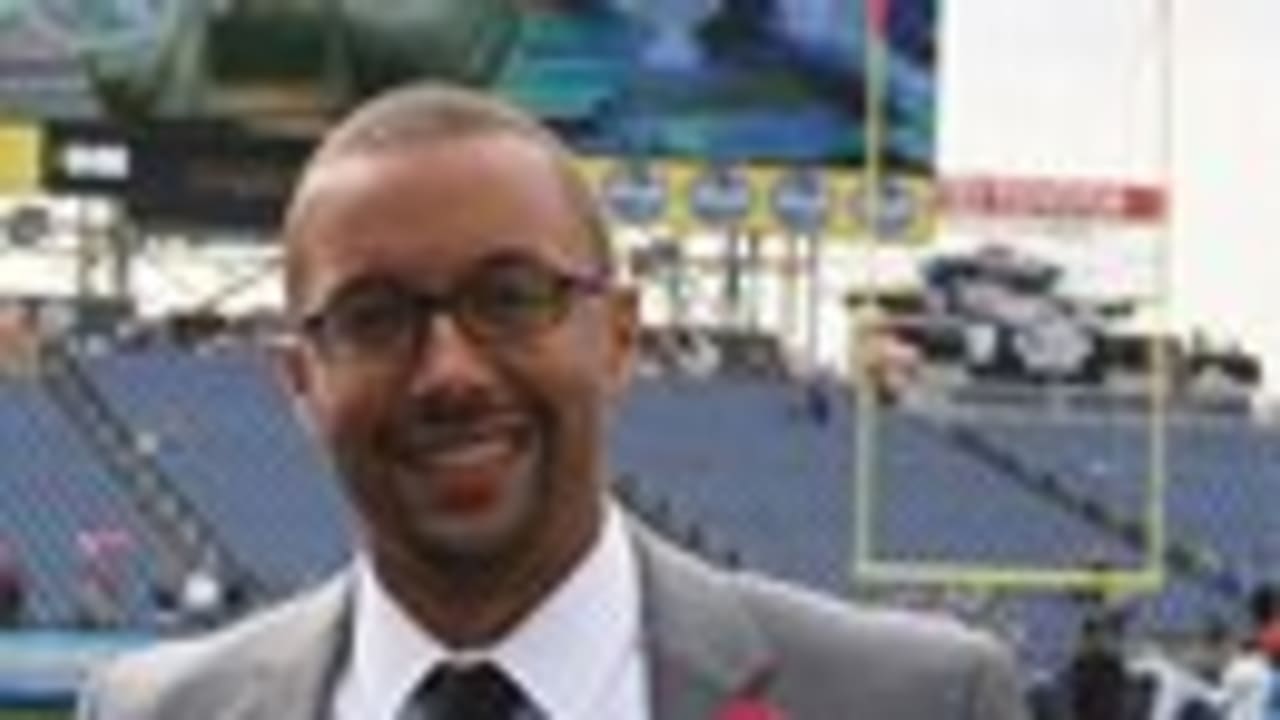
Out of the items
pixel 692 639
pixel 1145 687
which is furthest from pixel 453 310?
pixel 1145 687

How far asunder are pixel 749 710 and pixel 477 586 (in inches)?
6.4

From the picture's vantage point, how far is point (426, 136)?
1880mm

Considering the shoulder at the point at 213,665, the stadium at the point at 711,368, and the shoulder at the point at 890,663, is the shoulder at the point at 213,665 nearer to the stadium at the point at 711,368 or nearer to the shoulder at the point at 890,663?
the shoulder at the point at 890,663

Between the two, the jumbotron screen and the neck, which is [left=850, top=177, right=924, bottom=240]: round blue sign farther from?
the neck

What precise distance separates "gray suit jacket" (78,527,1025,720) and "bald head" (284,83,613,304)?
0.20 metres

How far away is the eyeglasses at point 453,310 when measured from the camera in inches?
72.1

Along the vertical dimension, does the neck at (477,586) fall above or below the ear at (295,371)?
below

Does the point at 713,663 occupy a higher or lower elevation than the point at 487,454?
lower

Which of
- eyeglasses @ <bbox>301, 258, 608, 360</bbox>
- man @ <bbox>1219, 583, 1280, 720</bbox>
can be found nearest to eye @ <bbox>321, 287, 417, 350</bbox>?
eyeglasses @ <bbox>301, 258, 608, 360</bbox>

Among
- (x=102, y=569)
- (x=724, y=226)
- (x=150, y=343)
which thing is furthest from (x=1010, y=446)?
(x=102, y=569)

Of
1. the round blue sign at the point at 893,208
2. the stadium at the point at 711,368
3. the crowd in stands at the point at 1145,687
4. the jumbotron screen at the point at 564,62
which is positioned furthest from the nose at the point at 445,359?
the round blue sign at the point at 893,208

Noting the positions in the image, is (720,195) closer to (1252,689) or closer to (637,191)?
(637,191)

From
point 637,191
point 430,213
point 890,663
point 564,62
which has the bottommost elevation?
point 637,191

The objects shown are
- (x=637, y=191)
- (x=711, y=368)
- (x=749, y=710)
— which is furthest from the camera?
(x=711, y=368)
